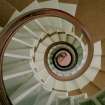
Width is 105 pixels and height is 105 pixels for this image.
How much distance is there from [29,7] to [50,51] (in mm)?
658

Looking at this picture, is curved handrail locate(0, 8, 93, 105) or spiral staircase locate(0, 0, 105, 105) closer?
curved handrail locate(0, 8, 93, 105)

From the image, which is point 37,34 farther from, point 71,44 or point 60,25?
point 71,44

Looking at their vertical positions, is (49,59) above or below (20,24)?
below

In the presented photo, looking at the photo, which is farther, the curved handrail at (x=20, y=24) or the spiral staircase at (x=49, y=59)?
the spiral staircase at (x=49, y=59)

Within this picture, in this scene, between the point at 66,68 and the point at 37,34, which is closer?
the point at 37,34

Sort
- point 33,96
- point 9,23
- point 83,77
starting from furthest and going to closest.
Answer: point 83,77
point 33,96
point 9,23

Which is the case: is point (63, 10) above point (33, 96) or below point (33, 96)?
above

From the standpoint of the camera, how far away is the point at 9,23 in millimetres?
Answer: 3279

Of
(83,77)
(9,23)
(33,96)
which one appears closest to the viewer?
(9,23)

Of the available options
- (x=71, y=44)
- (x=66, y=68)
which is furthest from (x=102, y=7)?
(x=66, y=68)

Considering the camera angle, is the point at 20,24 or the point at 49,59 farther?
the point at 49,59

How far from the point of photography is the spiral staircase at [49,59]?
11.0ft

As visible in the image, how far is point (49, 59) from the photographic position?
386cm

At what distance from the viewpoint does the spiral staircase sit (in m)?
3.34
